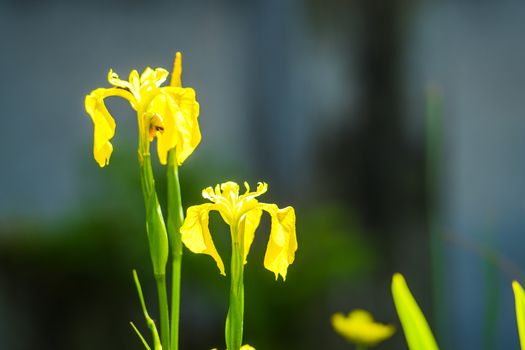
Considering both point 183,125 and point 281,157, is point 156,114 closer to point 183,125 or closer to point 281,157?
point 183,125

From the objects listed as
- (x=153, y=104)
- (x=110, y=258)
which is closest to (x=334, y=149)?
(x=110, y=258)

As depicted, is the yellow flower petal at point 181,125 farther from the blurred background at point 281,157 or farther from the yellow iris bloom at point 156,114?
the blurred background at point 281,157

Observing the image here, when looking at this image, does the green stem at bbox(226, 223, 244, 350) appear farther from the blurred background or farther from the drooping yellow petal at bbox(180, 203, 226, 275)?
the blurred background

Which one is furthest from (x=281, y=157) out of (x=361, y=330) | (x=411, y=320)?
(x=411, y=320)

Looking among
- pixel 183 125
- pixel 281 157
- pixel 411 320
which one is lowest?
pixel 281 157

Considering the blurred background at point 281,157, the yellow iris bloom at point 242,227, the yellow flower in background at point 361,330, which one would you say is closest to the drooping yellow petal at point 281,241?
the yellow iris bloom at point 242,227
